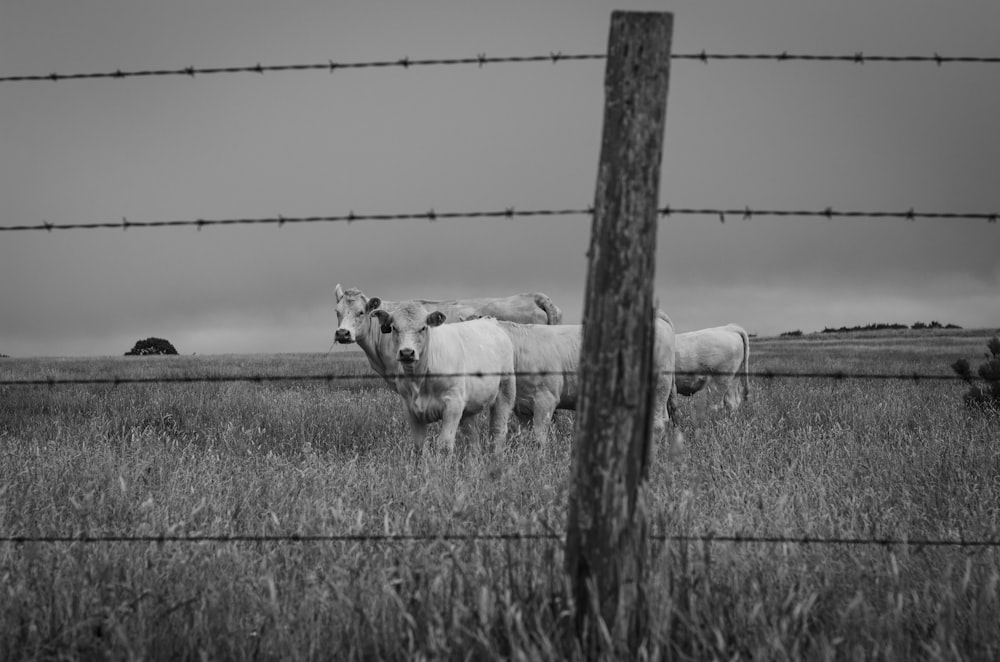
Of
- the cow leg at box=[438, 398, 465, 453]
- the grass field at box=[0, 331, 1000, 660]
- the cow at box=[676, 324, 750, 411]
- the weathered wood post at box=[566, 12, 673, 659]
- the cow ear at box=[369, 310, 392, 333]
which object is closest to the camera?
the weathered wood post at box=[566, 12, 673, 659]

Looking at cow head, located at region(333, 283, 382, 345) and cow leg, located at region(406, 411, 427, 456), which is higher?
cow head, located at region(333, 283, 382, 345)

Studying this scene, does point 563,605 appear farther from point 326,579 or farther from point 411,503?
point 411,503

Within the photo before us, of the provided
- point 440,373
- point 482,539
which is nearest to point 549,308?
point 440,373

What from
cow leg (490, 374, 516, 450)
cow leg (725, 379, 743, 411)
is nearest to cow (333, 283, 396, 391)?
cow leg (490, 374, 516, 450)

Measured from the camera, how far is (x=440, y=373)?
8.54 meters

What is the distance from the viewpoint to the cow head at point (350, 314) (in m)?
10.5

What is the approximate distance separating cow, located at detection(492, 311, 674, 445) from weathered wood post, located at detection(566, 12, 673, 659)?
6390 millimetres

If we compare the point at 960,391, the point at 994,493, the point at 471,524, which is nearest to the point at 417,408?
the point at 471,524

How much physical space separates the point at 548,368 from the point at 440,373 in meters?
2.20

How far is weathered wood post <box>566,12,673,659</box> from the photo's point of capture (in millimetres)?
2920

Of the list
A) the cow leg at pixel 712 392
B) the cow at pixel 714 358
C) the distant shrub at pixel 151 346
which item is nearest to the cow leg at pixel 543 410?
the cow at pixel 714 358

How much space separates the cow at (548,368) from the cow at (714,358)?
3297 millimetres

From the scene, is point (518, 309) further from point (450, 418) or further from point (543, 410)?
point (450, 418)

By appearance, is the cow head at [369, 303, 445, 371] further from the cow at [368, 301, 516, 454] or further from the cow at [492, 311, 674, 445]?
the cow at [492, 311, 674, 445]
